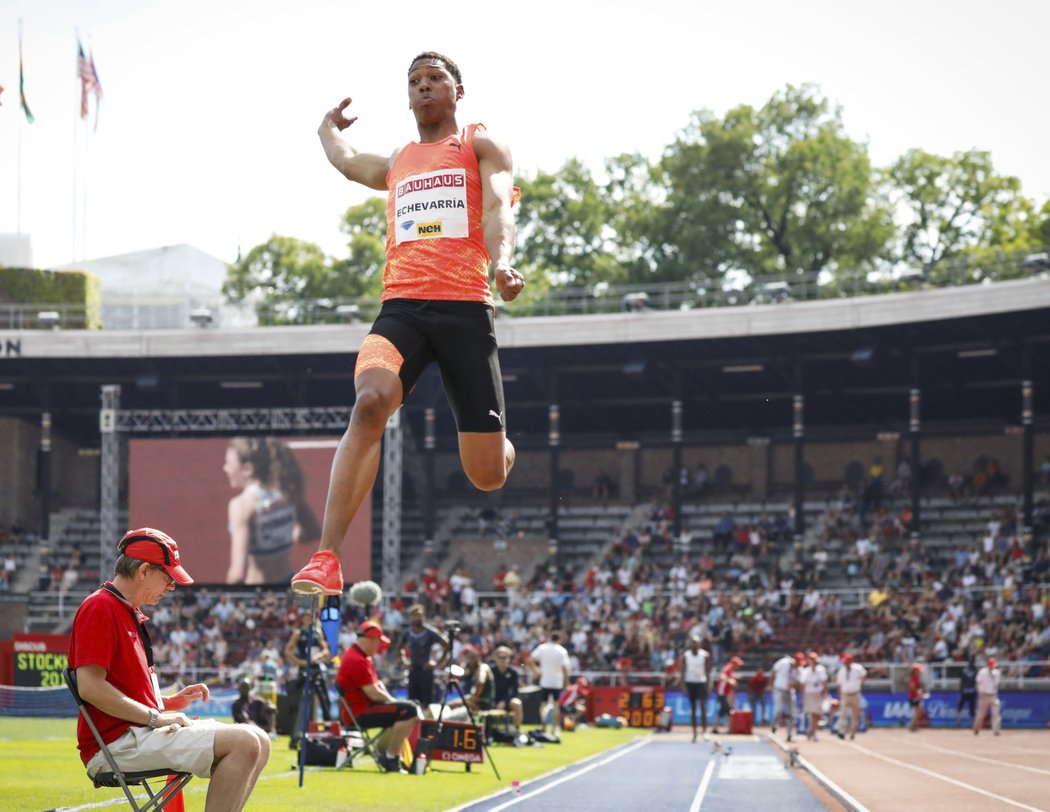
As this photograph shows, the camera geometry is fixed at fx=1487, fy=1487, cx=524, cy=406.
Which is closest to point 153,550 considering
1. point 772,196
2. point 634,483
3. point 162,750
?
point 162,750

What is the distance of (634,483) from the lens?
46031 millimetres

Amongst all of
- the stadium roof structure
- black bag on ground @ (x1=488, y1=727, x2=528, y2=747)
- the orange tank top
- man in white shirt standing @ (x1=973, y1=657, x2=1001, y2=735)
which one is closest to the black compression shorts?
the orange tank top

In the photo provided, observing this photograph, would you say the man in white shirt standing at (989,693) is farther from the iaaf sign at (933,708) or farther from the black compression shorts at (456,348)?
the black compression shorts at (456,348)

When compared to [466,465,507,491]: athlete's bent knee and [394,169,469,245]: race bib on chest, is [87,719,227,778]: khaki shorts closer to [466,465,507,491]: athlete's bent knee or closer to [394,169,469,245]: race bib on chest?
[466,465,507,491]: athlete's bent knee

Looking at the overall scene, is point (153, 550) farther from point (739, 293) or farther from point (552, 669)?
point (739, 293)

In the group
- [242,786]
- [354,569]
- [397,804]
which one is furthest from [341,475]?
[354,569]

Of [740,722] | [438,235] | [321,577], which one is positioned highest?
[438,235]

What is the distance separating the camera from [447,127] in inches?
265

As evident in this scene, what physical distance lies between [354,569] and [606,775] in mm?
21297

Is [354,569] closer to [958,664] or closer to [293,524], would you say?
→ [293,524]

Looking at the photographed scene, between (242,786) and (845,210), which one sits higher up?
(845,210)

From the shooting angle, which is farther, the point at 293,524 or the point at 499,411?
the point at 293,524

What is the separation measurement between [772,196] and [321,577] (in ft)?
176

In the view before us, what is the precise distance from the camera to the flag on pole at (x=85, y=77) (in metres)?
44.8
